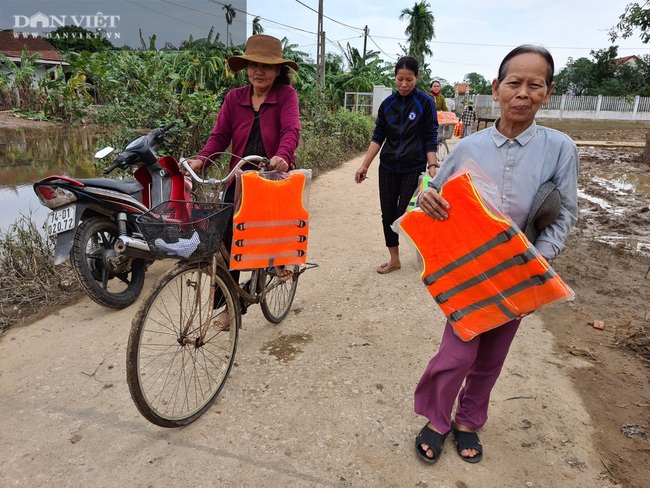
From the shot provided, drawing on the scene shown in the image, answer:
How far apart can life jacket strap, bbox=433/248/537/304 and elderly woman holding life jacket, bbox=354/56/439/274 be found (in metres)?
2.02

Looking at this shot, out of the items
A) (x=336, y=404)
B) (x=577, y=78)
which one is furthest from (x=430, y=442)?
(x=577, y=78)

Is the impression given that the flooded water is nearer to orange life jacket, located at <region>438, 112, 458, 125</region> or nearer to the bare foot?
the bare foot

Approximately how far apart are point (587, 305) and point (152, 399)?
3.36 meters

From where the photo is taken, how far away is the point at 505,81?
5.56 ft

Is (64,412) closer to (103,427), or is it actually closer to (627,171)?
(103,427)

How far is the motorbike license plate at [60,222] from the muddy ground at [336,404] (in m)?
0.67

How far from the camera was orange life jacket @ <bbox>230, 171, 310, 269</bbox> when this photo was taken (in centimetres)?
221

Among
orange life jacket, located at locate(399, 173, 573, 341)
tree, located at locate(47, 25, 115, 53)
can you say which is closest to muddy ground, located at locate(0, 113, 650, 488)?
orange life jacket, located at locate(399, 173, 573, 341)

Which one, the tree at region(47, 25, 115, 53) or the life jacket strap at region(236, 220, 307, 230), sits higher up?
the tree at region(47, 25, 115, 53)

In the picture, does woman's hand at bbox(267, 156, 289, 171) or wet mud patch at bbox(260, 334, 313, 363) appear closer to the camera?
woman's hand at bbox(267, 156, 289, 171)

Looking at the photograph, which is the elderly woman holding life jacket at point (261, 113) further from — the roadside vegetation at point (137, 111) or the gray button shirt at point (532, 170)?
the gray button shirt at point (532, 170)

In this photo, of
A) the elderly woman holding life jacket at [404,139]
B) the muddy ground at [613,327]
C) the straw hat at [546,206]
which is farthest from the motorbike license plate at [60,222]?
the muddy ground at [613,327]

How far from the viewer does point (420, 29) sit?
4228 centimetres

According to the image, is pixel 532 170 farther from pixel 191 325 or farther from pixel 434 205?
pixel 191 325
